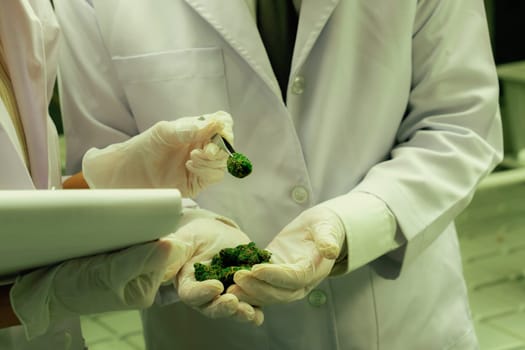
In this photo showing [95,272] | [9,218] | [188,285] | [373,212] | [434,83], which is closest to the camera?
[9,218]

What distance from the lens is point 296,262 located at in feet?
4.30

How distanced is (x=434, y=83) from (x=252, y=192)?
1.24 ft

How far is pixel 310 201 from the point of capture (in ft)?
5.08

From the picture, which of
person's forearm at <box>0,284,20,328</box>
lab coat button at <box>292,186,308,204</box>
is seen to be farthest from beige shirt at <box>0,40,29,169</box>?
lab coat button at <box>292,186,308,204</box>

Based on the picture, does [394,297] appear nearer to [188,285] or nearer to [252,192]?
[252,192]

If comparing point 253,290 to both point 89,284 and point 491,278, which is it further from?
point 491,278

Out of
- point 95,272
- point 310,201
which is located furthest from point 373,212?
point 95,272

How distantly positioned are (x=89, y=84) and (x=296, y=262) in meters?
0.57

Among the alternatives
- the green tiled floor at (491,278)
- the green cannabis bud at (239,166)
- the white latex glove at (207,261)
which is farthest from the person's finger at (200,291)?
the green tiled floor at (491,278)

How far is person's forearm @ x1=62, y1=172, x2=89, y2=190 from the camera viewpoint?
146 centimetres

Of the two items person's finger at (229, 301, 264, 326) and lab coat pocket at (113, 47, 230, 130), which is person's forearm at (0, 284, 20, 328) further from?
lab coat pocket at (113, 47, 230, 130)

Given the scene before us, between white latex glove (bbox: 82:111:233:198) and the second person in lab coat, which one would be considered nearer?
the second person in lab coat

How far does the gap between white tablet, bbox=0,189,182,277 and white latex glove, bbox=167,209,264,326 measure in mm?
128

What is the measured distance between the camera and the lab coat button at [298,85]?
1542 millimetres
